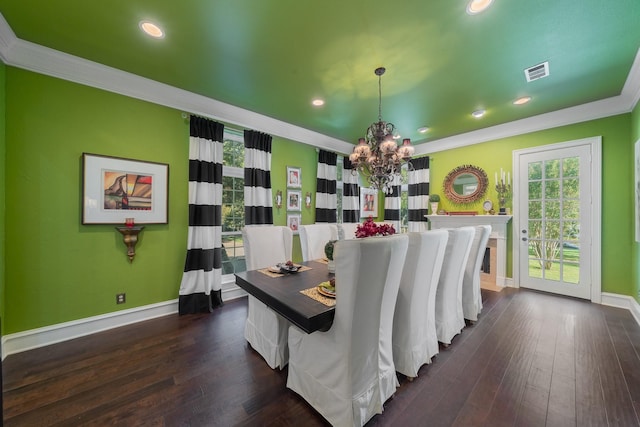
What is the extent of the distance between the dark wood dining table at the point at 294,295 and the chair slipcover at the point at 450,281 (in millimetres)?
1079

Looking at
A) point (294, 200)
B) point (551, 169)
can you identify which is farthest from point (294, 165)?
point (551, 169)

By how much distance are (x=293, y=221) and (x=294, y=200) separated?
1.21 ft

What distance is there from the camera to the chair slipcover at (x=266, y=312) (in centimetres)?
198

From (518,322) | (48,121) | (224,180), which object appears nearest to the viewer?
(48,121)

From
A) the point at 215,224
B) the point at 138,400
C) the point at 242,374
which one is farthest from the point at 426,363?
the point at 215,224

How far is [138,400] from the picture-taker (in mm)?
1686

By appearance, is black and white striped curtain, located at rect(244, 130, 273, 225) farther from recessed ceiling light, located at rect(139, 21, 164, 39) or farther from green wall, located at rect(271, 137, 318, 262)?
recessed ceiling light, located at rect(139, 21, 164, 39)

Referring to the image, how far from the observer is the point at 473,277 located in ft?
9.05

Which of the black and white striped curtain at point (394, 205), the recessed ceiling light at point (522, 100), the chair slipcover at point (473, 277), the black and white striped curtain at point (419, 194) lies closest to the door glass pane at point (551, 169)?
the recessed ceiling light at point (522, 100)

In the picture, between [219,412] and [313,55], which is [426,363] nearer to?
[219,412]

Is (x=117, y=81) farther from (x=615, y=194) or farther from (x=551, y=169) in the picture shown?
(x=615, y=194)

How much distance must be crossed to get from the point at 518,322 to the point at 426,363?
1556mm

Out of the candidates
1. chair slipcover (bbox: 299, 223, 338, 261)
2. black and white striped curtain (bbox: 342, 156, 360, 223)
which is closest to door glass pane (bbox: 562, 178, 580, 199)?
black and white striped curtain (bbox: 342, 156, 360, 223)

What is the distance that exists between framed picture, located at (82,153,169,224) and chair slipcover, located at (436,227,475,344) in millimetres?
3144
